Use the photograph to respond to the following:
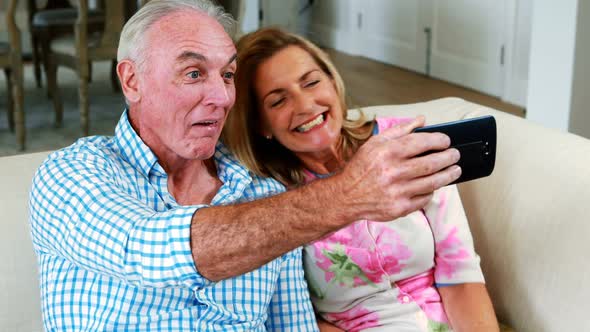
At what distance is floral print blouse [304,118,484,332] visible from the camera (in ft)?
4.43

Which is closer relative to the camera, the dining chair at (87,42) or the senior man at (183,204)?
the senior man at (183,204)

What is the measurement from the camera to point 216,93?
1.17 m

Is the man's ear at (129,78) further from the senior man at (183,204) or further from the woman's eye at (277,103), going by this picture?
the woman's eye at (277,103)

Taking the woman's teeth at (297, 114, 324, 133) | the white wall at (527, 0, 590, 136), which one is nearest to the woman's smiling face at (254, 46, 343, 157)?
the woman's teeth at (297, 114, 324, 133)

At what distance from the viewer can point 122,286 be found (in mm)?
1107

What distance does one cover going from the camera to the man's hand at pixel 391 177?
0.84 m

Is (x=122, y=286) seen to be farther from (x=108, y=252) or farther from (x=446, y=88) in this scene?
(x=446, y=88)

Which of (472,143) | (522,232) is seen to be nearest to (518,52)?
(522,232)

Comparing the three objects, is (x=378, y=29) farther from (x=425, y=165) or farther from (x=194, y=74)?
(x=425, y=165)

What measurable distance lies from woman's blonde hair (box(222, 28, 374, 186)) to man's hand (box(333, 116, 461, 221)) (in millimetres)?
511

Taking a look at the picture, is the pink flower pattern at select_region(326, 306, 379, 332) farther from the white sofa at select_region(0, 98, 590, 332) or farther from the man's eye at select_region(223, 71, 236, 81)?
the man's eye at select_region(223, 71, 236, 81)

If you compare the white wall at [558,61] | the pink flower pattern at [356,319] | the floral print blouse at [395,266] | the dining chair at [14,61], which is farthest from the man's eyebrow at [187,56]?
the dining chair at [14,61]

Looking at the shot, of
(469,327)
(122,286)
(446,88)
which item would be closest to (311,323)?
(469,327)

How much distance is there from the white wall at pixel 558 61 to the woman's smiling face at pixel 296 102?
1.90 m
